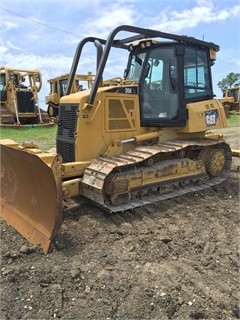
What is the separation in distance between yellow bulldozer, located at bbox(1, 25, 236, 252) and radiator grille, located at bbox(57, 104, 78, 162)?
16mm

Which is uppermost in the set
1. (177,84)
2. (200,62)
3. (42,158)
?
(200,62)

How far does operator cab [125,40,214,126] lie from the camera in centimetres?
639

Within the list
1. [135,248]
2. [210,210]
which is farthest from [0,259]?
[210,210]

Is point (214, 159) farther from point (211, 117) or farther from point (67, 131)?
point (67, 131)

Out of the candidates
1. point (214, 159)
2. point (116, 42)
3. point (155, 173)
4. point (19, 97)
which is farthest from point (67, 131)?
point (19, 97)

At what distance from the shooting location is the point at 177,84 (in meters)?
6.54

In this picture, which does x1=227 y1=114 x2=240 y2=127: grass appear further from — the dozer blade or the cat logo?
the dozer blade

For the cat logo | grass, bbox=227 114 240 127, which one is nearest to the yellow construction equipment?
grass, bbox=227 114 240 127

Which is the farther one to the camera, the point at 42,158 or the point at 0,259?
the point at 42,158

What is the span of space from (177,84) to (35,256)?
3.90 metres

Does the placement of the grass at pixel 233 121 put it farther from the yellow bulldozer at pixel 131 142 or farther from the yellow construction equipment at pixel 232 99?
the yellow bulldozer at pixel 131 142

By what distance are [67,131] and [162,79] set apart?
1.90m

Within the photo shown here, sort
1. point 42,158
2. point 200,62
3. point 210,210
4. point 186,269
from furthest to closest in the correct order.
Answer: point 200,62 → point 210,210 → point 42,158 → point 186,269

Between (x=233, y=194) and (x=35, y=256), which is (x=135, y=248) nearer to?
(x=35, y=256)
